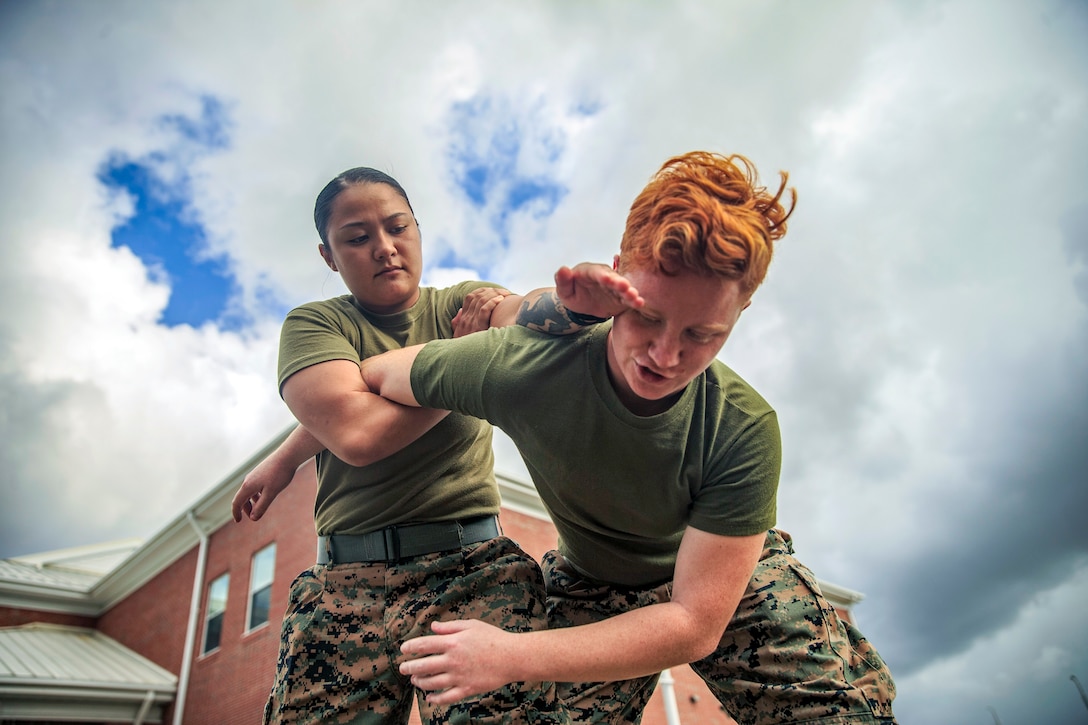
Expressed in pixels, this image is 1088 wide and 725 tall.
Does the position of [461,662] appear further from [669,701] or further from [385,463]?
[669,701]

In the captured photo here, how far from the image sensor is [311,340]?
2330 millimetres

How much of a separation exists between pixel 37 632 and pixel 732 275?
18016mm

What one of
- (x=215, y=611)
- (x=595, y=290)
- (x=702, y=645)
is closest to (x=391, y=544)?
(x=702, y=645)

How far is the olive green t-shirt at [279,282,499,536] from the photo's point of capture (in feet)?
7.67

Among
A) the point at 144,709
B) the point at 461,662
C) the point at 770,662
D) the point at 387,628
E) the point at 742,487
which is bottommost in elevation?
the point at 461,662

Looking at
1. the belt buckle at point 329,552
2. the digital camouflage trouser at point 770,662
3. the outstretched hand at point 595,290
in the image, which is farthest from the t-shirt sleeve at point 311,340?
the digital camouflage trouser at point 770,662

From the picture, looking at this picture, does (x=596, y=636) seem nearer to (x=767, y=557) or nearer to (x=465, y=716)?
(x=465, y=716)

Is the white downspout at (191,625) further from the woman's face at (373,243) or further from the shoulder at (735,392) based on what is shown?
the shoulder at (735,392)

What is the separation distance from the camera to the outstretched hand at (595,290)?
171 cm

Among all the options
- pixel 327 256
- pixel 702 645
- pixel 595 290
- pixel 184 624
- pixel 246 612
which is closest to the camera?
pixel 595 290

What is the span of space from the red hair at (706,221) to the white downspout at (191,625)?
13.9 metres

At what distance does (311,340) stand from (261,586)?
37.0ft

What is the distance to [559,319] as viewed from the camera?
2139 millimetres

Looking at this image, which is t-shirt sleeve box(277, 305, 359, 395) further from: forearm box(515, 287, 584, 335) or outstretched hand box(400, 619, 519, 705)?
outstretched hand box(400, 619, 519, 705)
